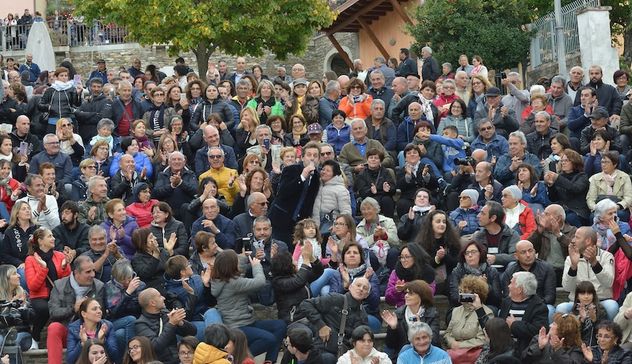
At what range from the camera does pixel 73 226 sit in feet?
50.3

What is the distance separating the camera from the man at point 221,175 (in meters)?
16.8

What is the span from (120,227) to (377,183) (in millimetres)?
3076

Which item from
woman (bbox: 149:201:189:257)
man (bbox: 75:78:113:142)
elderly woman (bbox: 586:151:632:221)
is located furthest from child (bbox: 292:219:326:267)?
man (bbox: 75:78:113:142)

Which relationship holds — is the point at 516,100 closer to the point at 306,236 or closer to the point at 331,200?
the point at 331,200

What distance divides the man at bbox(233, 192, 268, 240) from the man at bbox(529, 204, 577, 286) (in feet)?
9.12

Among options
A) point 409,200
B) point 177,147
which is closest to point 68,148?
point 177,147

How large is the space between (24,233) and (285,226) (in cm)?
271

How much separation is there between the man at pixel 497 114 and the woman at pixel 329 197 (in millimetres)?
2967

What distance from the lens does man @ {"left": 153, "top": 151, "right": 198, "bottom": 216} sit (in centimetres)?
1678

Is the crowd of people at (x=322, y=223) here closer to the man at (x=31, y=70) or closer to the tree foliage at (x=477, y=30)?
the man at (x=31, y=70)

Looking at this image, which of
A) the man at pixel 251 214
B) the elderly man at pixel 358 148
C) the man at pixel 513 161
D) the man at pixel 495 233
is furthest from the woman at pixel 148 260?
the man at pixel 513 161

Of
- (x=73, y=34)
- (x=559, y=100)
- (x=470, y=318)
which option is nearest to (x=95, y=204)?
(x=470, y=318)

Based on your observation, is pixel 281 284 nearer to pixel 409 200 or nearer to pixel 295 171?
pixel 295 171

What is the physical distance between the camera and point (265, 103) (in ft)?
65.3
